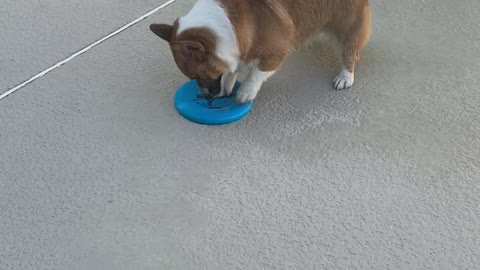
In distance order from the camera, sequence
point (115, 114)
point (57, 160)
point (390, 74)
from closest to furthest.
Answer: point (57, 160)
point (115, 114)
point (390, 74)

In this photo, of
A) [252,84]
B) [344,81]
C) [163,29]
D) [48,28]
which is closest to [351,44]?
[344,81]

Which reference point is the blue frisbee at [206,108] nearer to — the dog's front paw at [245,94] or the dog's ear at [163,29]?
the dog's front paw at [245,94]

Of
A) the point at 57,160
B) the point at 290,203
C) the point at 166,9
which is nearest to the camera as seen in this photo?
the point at 290,203

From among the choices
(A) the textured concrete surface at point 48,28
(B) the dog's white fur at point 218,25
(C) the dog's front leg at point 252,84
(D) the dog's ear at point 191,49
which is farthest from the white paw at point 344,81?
(A) the textured concrete surface at point 48,28

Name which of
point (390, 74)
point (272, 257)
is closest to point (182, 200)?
point (272, 257)

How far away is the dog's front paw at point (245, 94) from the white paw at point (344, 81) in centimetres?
28

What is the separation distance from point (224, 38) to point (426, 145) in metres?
0.67

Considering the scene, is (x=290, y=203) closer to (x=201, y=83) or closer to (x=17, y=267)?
(x=201, y=83)

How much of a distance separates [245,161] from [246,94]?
25 centimetres

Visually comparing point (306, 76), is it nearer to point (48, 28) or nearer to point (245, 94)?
point (245, 94)

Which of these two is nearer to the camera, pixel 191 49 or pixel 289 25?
pixel 191 49

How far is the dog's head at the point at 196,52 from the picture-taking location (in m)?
1.54

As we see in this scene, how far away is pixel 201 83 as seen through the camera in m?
1.67

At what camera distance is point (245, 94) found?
1763 millimetres
